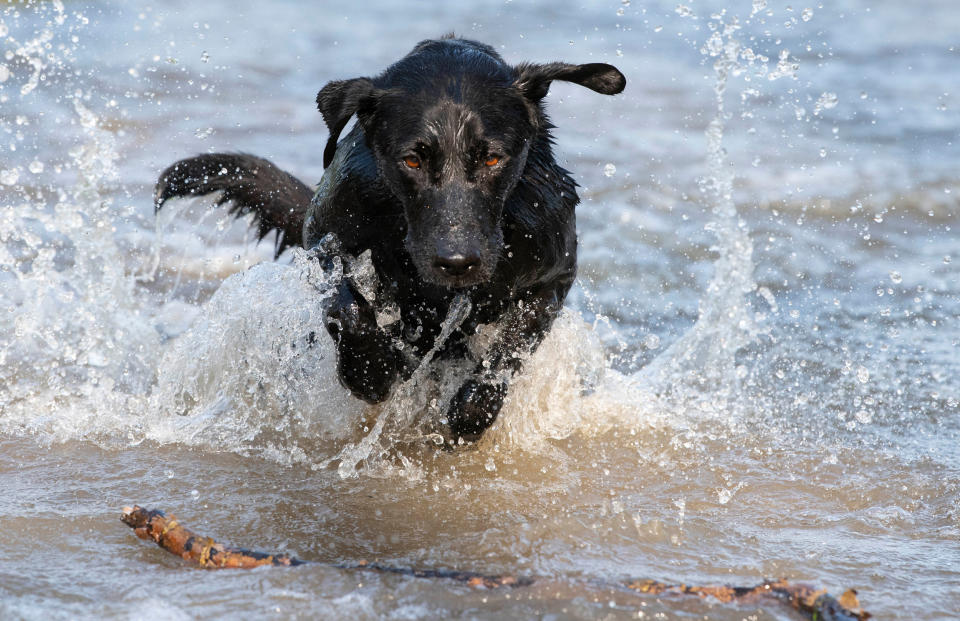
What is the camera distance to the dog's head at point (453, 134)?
3.35 metres

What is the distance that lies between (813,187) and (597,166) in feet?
5.83

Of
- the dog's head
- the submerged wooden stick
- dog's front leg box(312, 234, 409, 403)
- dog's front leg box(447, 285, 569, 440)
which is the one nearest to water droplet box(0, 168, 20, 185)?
dog's front leg box(312, 234, 409, 403)

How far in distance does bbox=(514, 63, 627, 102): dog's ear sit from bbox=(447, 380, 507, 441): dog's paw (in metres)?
1.11

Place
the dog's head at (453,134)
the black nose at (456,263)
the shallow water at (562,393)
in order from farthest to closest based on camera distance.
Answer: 1. the dog's head at (453,134)
2. the black nose at (456,263)
3. the shallow water at (562,393)

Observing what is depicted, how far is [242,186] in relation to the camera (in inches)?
187

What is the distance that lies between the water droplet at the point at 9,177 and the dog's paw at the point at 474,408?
456 cm

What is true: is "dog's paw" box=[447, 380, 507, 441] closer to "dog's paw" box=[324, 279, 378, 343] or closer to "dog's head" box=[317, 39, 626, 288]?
"dog's paw" box=[324, 279, 378, 343]

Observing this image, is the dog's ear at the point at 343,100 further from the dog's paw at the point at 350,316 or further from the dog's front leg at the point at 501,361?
the dog's front leg at the point at 501,361

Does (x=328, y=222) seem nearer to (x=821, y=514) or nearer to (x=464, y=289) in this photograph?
(x=464, y=289)

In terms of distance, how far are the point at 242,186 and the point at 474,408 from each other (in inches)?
67.2

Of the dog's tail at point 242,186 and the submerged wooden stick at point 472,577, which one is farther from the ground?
the dog's tail at point 242,186

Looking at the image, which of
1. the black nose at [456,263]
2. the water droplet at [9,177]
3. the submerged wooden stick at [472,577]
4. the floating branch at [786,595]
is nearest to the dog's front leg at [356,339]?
the black nose at [456,263]

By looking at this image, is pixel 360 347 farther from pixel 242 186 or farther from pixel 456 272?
pixel 242 186

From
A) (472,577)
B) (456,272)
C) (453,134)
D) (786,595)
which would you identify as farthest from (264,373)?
(786,595)
